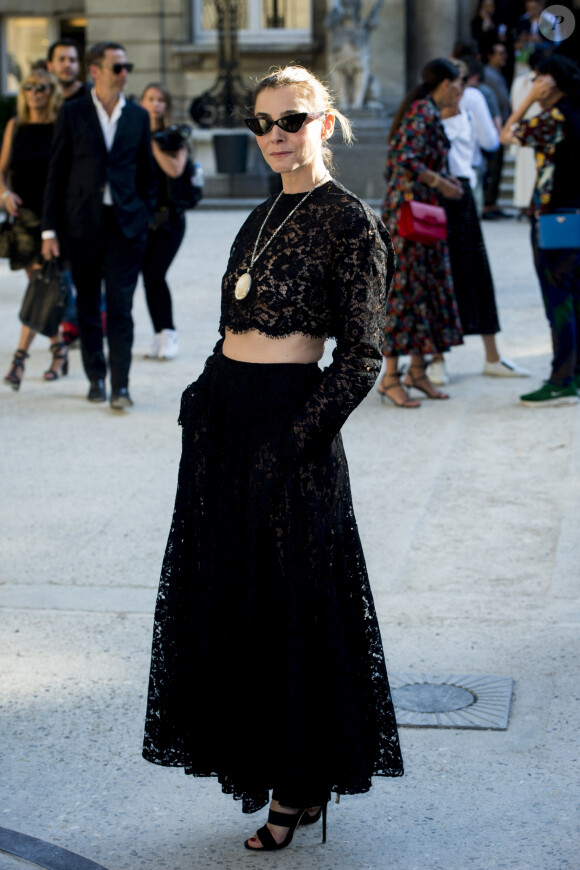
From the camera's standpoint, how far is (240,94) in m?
22.9

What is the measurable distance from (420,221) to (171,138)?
2.30 m

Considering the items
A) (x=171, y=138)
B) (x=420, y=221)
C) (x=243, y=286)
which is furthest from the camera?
(x=171, y=138)

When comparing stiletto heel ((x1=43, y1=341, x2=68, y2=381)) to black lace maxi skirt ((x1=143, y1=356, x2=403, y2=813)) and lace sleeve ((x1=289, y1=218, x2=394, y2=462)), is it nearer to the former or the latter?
black lace maxi skirt ((x1=143, y1=356, x2=403, y2=813))

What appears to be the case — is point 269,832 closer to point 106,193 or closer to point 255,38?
point 106,193

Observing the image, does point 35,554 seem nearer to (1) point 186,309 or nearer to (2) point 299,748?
(2) point 299,748

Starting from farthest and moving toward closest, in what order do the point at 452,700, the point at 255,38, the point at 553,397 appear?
1. the point at 255,38
2. the point at 553,397
3. the point at 452,700

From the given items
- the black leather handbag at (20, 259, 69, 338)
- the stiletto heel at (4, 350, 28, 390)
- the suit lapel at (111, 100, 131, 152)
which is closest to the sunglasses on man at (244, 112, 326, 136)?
the suit lapel at (111, 100, 131, 152)

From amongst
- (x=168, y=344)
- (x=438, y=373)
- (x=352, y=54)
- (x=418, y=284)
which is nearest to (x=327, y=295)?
(x=418, y=284)

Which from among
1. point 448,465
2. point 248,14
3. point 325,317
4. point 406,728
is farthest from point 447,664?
point 248,14

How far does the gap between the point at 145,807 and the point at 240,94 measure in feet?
67.1

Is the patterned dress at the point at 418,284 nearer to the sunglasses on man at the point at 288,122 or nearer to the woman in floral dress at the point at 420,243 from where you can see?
the woman in floral dress at the point at 420,243

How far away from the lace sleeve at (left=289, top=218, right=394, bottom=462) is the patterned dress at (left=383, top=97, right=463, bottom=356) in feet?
15.5

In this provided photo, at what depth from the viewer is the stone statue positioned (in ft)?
67.9

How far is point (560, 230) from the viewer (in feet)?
24.8
